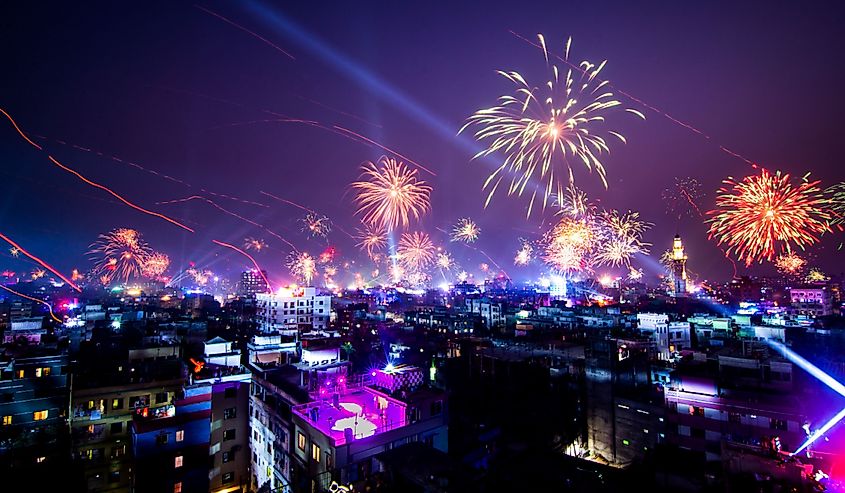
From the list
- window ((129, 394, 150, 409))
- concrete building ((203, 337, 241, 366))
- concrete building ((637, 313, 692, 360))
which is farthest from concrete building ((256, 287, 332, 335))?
concrete building ((637, 313, 692, 360))

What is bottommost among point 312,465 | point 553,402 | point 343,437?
point 553,402

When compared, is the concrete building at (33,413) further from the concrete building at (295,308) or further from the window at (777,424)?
the window at (777,424)

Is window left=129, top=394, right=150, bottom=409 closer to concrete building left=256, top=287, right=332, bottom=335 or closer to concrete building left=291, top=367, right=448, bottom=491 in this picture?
concrete building left=291, top=367, right=448, bottom=491

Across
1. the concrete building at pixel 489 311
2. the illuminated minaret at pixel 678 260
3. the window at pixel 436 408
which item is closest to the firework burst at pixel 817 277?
the illuminated minaret at pixel 678 260

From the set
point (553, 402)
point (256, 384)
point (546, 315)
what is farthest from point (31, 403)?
point (546, 315)

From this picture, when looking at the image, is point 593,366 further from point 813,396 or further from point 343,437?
point 343,437

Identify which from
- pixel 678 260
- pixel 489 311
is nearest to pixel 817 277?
pixel 678 260
